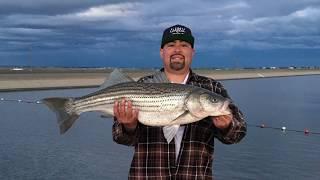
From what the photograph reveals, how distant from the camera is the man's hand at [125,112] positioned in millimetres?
4863

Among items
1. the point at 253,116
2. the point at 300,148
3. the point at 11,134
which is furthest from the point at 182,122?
the point at 253,116

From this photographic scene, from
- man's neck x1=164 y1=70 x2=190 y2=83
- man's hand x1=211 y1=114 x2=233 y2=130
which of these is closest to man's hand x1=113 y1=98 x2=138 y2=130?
man's neck x1=164 y1=70 x2=190 y2=83

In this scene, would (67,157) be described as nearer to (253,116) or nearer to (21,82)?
(253,116)

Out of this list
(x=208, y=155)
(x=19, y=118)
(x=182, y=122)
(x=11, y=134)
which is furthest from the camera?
(x=19, y=118)

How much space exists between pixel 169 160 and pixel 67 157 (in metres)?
11.3

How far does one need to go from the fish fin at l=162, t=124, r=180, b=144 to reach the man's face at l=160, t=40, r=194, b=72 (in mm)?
572

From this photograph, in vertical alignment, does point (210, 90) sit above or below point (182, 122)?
above

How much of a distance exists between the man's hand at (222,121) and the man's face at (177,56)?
57 centimetres

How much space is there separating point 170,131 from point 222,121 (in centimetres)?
45

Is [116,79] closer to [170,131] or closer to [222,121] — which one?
[170,131]

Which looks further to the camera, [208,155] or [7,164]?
[7,164]

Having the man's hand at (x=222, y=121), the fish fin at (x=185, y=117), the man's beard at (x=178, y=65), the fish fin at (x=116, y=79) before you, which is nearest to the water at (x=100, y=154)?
the fish fin at (x=116, y=79)

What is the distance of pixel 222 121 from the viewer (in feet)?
16.1

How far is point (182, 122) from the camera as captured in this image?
4.81 metres
